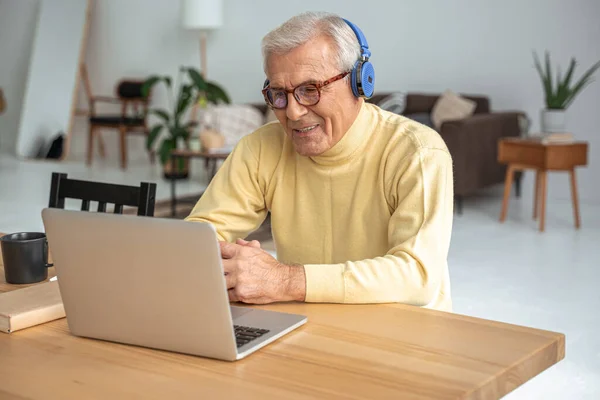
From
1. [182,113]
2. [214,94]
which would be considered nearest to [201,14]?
[214,94]

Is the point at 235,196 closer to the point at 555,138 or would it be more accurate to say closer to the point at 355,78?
the point at 355,78

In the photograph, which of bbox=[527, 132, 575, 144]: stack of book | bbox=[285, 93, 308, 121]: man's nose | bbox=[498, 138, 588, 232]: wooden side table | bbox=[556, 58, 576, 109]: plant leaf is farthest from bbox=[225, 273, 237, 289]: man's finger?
bbox=[556, 58, 576, 109]: plant leaf

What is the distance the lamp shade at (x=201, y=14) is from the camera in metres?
8.06

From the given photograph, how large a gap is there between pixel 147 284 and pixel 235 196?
723 mm

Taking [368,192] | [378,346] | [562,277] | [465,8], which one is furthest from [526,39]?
[378,346]

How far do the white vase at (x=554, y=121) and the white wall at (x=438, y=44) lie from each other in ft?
3.47

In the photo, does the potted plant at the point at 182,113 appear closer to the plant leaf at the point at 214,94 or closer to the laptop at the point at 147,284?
the plant leaf at the point at 214,94

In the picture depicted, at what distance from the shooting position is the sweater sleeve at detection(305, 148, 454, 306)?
1488 mm

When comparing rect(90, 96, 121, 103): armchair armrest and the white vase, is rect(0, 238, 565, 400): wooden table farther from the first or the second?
rect(90, 96, 121, 103): armchair armrest

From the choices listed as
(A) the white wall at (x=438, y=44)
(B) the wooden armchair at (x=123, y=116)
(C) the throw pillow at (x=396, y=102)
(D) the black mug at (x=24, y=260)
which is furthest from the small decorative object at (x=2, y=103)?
(D) the black mug at (x=24, y=260)

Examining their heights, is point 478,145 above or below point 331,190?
below

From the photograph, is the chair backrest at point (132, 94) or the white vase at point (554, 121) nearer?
the white vase at point (554, 121)

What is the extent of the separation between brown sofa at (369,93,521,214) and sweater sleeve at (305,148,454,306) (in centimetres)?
426

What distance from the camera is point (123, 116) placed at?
28.5 feet
